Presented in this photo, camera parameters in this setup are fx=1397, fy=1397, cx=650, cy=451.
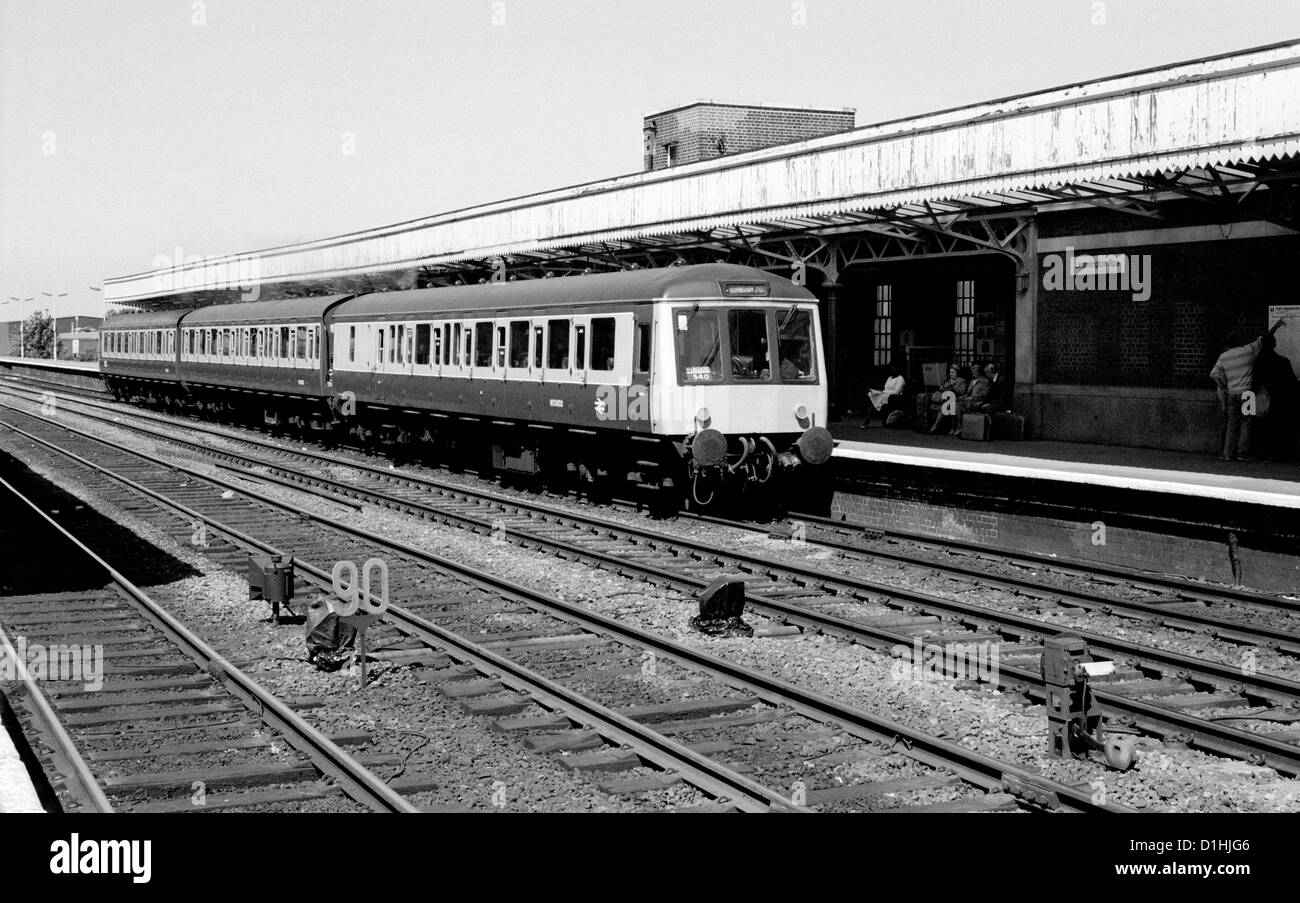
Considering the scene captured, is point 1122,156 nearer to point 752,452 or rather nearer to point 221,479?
point 752,452

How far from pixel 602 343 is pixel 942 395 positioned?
7563 millimetres

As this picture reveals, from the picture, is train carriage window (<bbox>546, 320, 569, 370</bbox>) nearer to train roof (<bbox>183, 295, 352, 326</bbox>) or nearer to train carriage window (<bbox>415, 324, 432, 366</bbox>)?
train carriage window (<bbox>415, 324, 432, 366</bbox>)

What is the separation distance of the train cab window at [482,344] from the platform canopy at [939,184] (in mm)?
3602

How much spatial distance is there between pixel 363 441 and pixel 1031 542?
1571cm

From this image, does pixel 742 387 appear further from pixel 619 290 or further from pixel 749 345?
pixel 619 290

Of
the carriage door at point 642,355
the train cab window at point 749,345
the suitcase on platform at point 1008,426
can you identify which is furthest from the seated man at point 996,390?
the carriage door at point 642,355

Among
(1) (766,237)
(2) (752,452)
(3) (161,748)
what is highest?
(1) (766,237)

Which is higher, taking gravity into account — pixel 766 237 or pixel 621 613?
pixel 766 237

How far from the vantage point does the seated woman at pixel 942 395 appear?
74.7ft

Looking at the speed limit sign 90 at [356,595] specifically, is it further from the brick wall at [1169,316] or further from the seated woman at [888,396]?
the seated woman at [888,396]

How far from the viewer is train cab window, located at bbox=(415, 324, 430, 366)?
22.7 meters

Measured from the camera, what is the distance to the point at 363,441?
1072 inches
